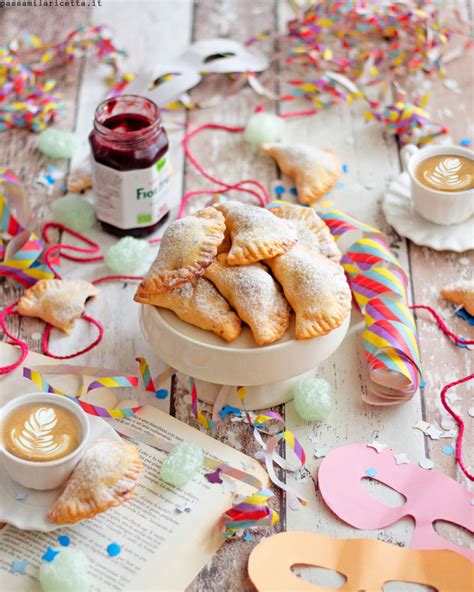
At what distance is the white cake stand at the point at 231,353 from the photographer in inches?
50.5

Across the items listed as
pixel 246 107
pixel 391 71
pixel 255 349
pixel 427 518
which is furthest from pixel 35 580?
pixel 391 71

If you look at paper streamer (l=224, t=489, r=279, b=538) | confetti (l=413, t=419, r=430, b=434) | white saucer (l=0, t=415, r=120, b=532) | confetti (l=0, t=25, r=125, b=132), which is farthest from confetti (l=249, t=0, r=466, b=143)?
white saucer (l=0, t=415, r=120, b=532)

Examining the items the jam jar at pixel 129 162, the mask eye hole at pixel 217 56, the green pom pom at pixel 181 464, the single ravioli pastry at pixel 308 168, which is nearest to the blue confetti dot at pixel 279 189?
the single ravioli pastry at pixel 308 168

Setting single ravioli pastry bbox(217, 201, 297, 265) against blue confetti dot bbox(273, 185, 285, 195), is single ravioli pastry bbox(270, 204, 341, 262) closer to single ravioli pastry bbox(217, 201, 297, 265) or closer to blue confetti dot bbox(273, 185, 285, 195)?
single ravioli pastry bbox(217, 201, 297, 265)

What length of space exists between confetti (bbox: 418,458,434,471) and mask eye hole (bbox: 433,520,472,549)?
0.09 metres

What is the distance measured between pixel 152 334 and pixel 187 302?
0.09 meters

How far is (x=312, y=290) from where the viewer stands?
1.29 m

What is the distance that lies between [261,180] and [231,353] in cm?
64

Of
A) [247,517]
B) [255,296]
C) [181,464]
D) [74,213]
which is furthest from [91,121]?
[247,517]

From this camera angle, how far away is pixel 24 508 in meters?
1.20

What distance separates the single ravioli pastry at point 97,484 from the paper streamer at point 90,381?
6.0 inches

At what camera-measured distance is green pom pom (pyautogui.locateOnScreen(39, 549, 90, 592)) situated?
3.73 ft

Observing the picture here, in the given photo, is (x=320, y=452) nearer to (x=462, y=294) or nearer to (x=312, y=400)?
(x=312, y=400)

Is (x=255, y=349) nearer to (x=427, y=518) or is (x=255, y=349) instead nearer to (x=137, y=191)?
(x=427, y=518)
